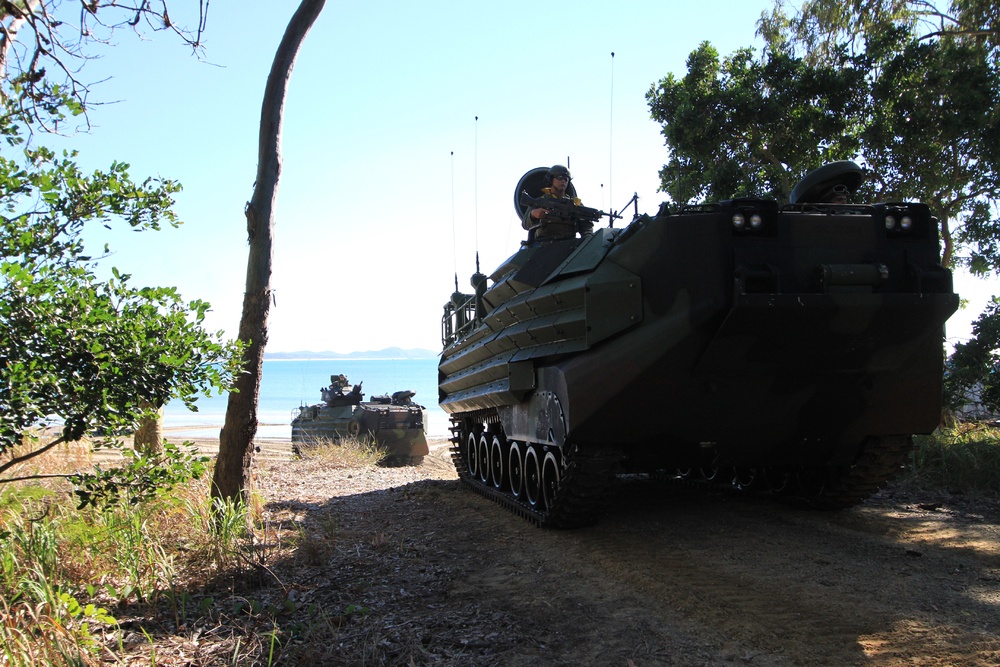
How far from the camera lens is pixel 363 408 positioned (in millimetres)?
19656

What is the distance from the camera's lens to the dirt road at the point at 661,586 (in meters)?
4.00

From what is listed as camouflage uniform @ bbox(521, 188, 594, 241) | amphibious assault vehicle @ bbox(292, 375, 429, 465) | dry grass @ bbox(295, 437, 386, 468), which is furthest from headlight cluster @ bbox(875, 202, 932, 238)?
amphibious assault vehicle @ bbox(292, 375, 429, 465)

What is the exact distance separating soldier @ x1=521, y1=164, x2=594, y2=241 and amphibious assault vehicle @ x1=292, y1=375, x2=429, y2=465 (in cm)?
1094

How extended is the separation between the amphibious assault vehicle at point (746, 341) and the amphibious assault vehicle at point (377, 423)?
12.7 m

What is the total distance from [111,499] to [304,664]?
1543 millimetres

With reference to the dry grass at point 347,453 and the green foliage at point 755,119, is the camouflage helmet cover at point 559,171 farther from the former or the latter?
the dry grass at point 347,453

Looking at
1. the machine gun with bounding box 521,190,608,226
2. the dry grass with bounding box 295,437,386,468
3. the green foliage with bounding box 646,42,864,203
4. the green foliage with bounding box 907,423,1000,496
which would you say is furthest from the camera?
the dry grass with bounding box 295,437,386,468

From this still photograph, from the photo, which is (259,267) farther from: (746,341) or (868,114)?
(868,114)

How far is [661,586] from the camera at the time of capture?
16.6 ft

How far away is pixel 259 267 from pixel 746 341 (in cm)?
413

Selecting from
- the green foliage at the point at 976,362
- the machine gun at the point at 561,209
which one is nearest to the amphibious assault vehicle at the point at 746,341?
the machine gun at the point at 561,209

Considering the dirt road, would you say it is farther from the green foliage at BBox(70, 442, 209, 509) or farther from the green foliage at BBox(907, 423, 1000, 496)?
the green foliage at BBox(70, 442, 209, 509)

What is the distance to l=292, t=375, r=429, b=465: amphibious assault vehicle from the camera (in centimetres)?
1938

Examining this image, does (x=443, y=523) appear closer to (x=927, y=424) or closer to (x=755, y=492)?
(x=755, y=492)
